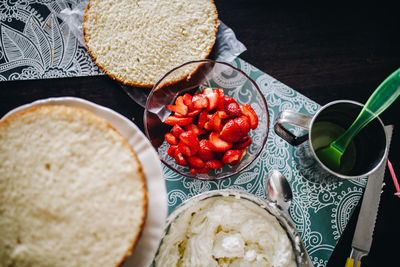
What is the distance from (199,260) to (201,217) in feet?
0.52

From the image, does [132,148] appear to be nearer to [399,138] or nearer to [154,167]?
[154,167]

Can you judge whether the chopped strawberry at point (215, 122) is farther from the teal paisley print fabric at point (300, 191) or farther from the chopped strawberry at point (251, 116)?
the teal paisley print fabric at point (300, 191)

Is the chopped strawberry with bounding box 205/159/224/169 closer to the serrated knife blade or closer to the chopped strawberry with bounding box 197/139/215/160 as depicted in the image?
the chopped strawberry with bounding box 197/139/215/160

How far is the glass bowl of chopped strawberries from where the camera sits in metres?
1.21

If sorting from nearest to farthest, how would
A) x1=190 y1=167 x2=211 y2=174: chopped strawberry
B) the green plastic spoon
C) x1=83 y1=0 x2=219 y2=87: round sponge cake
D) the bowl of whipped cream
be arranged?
the green plastic spoon → the bowl of whipped cream → x1=190 y1=167 x2=211 y2=174: chopped strawberry → x1=83 y1=0 x2=219 y2=87: round sponge cake

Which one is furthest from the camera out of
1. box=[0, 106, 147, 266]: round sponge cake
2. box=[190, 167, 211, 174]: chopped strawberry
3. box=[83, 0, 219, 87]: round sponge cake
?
box=[83, 0, 219, 87]: round sponge cake

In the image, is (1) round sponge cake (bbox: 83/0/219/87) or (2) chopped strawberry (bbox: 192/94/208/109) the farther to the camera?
(1) round sponge cake (bbox: 83/0/219/87)

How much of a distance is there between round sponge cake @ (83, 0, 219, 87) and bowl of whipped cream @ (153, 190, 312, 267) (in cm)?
65

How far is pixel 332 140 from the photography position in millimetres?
1280

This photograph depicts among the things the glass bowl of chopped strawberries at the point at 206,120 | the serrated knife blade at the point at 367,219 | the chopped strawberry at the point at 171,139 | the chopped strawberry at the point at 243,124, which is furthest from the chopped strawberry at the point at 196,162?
the serrated knife blade at the point at 367,219

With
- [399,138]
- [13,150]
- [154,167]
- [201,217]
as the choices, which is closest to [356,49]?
[399,138]

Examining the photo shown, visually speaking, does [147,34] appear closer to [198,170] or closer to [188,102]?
[188,102]

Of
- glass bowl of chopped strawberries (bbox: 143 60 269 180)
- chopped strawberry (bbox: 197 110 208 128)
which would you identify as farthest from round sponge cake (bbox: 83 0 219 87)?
chopped strawberry (bbox: 197 110 208 128)

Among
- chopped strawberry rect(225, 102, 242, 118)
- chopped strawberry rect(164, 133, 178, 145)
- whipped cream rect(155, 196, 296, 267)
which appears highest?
chopped strawberry rect(225, 102, 242, 118)
